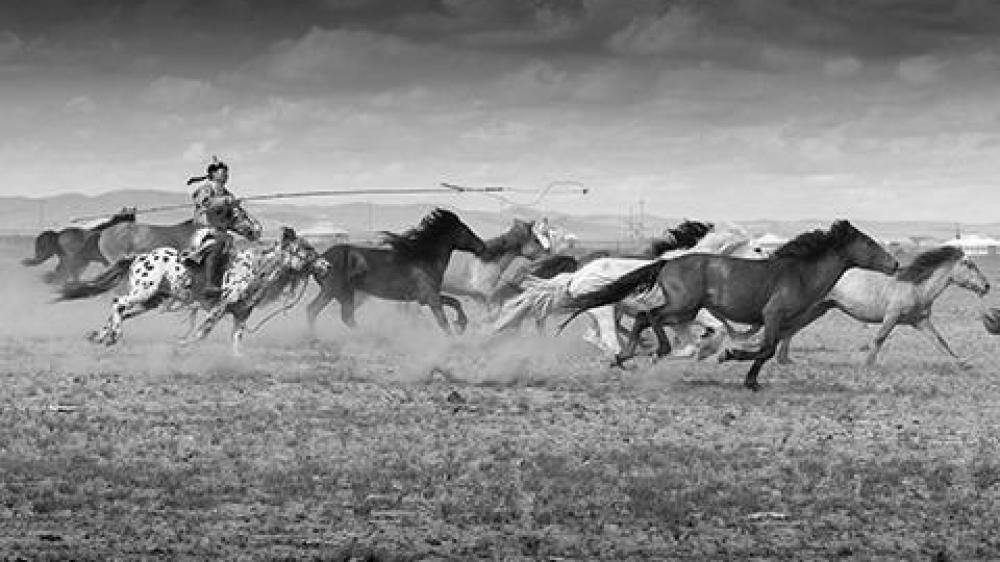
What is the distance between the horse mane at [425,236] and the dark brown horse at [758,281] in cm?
549

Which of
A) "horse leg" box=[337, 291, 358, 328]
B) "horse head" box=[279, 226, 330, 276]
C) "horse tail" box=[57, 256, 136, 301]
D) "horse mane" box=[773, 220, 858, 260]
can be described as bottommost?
"horse leg" box=[337, 291, 358, 328]

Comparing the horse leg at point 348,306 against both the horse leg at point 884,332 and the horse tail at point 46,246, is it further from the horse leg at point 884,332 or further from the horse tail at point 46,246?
the horse tail at point 46,246

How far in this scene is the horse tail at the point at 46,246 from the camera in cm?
3234

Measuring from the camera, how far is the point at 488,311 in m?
25.0

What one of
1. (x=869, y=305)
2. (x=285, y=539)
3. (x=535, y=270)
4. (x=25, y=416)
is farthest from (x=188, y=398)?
(x=869, y=305)

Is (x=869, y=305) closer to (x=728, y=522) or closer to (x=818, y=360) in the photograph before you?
(x=818, y=360)

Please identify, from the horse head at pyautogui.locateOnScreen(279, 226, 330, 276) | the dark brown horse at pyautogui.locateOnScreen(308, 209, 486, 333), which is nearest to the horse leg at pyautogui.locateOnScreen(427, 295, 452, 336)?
the dark brown horse at pyautogui.locateOnScreen(308, 209, 486, 333)

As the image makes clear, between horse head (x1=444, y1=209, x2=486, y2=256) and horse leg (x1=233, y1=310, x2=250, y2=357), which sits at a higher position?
horse head (x1=444, y1=209, x2=486, y2=256)

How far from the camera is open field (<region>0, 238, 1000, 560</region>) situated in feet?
29.0

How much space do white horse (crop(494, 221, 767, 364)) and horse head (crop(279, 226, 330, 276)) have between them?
8.42ft

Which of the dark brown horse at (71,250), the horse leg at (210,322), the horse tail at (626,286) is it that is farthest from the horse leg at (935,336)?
the dark brown horse at (71,250)

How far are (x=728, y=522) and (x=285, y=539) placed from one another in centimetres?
241

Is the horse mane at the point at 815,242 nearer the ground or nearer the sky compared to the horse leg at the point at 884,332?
nearer the sky

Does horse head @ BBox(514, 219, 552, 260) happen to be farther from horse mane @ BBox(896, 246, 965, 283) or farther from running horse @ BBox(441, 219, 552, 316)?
horse mane @ BBox(896, 246, 965, 283)
